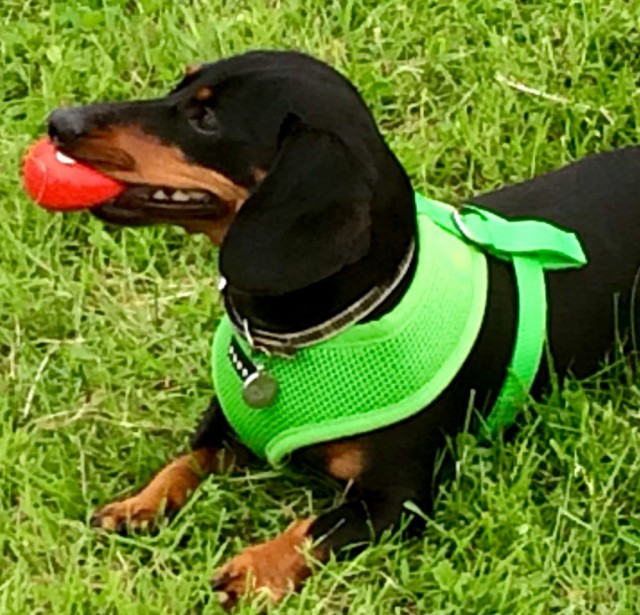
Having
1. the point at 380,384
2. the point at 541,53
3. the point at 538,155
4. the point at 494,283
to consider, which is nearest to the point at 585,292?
the point at 494,283

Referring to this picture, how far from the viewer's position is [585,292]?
3.18 m

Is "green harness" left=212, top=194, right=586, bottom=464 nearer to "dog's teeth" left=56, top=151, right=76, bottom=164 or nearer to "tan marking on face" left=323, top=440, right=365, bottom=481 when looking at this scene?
"tan marking on face" left=323, top=440, right=365, bottom=481

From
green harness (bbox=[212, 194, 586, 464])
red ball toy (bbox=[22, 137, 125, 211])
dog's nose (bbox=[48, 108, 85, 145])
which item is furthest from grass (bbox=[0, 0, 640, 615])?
dog's nose (bbox=[48, 108, 85, 145])

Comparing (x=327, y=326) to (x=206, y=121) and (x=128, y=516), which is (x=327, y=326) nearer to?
(x=206, y=121)

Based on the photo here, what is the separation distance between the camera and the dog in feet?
8.82

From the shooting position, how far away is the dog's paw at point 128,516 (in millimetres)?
2982

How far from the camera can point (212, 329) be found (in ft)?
11.4

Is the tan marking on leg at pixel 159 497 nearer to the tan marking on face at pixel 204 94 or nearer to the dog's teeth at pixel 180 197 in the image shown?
the dog's teeth at pixel 180 197

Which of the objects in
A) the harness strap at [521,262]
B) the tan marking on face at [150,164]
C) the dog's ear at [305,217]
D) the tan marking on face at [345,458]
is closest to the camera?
the dog's ear at [305,217]

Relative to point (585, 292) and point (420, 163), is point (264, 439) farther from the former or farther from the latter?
point (420, 163)

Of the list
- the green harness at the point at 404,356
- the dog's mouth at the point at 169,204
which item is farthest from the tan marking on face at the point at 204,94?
the green harness at the point at 404,356

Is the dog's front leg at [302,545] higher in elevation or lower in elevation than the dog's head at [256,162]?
lower

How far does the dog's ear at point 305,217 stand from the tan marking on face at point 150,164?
0.28 ft

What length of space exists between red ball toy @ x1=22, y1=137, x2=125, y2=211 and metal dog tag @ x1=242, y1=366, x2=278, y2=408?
372 millimetres
